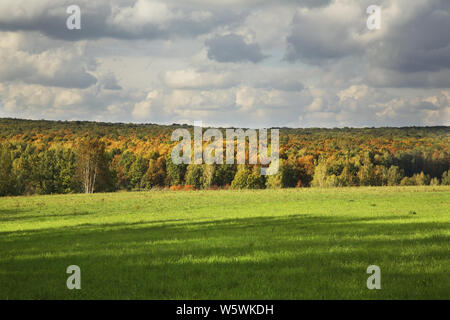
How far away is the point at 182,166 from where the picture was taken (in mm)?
109938

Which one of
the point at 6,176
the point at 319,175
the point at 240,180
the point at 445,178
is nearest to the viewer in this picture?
the point at 6,176

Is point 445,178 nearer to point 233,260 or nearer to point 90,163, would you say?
point 90,163

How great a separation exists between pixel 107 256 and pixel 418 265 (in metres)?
8.89

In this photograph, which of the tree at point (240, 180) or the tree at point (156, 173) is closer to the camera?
the tree at point (240, 180)

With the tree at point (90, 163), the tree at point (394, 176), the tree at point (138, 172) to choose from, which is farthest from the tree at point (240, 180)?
the tree at point (394, 176)

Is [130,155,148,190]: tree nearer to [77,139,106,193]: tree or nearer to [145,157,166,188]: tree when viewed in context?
[145,157,166,188]: tree

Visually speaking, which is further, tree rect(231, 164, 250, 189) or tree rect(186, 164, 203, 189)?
tree rect(186, 164, 203, 189)

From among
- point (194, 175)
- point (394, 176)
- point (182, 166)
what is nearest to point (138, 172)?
point (182, 166)

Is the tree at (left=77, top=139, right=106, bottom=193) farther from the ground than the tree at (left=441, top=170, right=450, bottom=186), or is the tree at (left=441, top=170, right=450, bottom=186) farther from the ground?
the tree at (left=77, top=139, right=106, bottom=193)

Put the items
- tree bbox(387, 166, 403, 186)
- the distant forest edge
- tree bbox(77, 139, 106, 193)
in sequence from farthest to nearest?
1. tree bbox(387, 166, 403, 186)
2. the distant forest edge
3. tree bbox(77, 139, 106, 193)

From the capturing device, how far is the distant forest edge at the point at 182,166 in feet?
279

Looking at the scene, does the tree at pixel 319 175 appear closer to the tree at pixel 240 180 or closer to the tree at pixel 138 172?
the tree at pixel 240 180

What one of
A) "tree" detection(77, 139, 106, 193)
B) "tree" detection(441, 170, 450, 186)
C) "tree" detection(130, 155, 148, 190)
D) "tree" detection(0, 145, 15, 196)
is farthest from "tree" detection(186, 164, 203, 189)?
"tree" detection(441, 170, 450, 186)

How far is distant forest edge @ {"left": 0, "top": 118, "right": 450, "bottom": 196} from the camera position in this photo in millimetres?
85188
